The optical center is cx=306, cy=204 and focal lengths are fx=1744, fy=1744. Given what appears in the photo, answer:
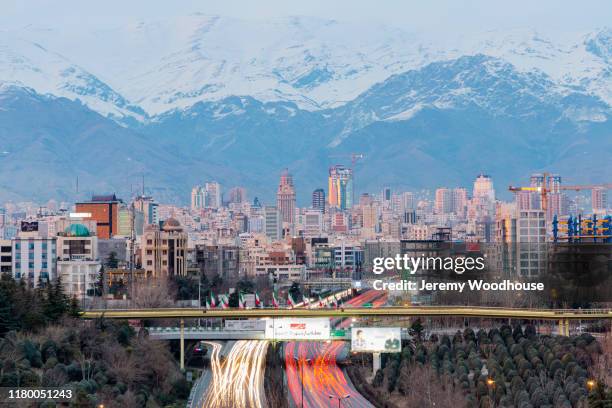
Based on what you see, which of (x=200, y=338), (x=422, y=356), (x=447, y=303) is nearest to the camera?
(x=422, y=356)

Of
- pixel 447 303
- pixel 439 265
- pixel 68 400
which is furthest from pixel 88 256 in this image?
pixel 68 400

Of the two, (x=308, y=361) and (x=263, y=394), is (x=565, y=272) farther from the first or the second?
(x=263, y=394)

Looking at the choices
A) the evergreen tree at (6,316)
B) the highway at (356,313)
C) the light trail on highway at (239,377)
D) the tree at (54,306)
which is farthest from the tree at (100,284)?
the evergreen tree at (6,316)

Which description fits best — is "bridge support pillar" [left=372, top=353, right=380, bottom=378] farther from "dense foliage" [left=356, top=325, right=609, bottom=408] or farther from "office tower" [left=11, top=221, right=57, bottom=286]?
"office tower" [left=11, top=221, right=57, bottom=286]

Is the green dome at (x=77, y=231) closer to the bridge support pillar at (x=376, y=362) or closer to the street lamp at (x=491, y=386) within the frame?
the bridge support pillar at (x=376, y=362)

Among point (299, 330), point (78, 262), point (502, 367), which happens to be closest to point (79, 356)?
point (502, 367)

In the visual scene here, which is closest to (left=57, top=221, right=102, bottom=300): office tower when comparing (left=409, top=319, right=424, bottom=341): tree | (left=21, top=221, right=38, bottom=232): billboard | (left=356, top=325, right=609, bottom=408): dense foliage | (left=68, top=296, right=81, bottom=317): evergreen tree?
(left=21, top=221, right=38, bottom=232): billboard

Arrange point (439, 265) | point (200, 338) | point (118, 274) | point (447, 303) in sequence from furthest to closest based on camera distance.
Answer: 1. point (118, 274)
2. point (439, 265)
3. point (447, 303)
4. point (200, 338)
